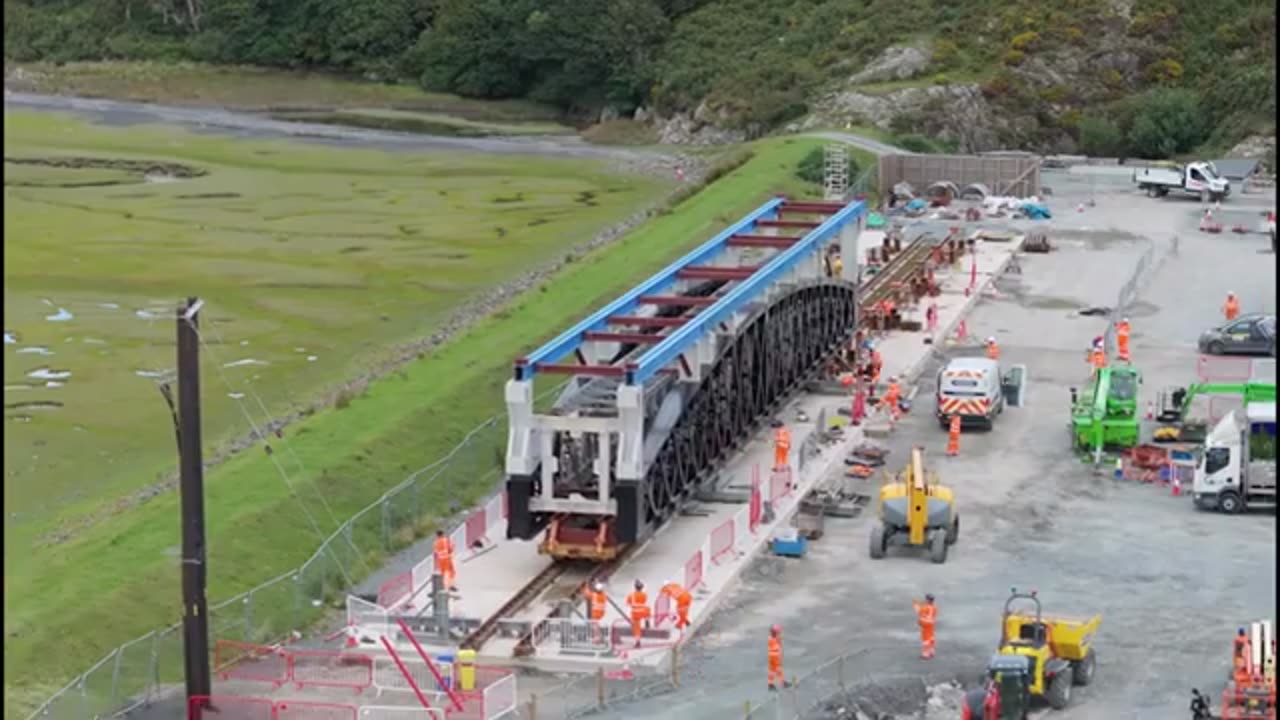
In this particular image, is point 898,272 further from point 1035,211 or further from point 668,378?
point 668,378

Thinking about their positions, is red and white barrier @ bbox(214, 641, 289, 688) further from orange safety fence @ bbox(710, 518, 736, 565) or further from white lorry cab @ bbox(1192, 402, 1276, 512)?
white lorry cab @ bbox(1192, 402, 1276, 512)

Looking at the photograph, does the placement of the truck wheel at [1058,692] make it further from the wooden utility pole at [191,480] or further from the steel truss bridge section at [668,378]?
the wooden utility pole at [191,480]

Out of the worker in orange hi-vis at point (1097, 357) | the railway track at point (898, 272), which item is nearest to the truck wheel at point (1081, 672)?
the worker in orange hi-vis at point (1097, 357)

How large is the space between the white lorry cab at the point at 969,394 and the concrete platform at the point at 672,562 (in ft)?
5.52

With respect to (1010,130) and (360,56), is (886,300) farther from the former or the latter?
(360,56)

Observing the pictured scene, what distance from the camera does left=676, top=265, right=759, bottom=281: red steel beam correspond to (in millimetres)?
50156

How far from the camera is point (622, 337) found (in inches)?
1738

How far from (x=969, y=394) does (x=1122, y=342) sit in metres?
9.11

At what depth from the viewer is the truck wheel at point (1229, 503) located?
45.0 meters

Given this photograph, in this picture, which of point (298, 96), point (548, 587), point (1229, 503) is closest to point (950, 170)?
point (1229, 503)

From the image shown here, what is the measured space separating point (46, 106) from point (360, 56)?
20469mm

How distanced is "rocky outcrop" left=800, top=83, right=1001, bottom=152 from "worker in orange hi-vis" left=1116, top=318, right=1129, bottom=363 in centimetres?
4033

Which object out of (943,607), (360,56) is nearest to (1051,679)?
(943,607)

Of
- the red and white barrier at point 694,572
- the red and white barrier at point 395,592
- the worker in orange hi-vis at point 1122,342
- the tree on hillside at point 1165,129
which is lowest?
the red and white barrier at point 395,592
